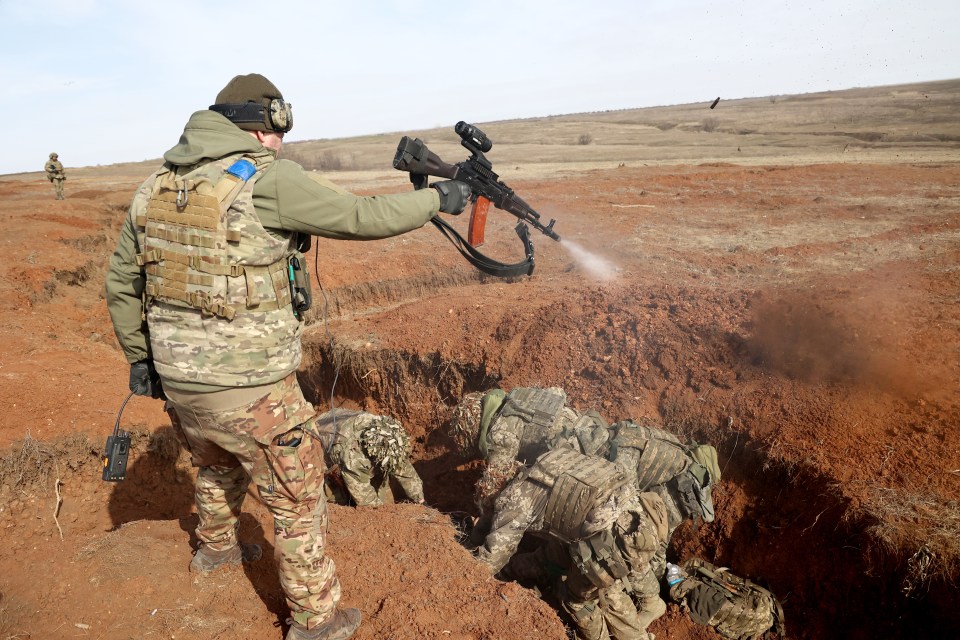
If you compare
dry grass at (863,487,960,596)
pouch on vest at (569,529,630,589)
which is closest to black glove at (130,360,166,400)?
pouch on vest at (569,529,630,589)

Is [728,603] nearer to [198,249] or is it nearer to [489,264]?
[489,264]

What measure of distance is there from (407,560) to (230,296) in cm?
221

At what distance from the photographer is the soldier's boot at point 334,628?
275 cm

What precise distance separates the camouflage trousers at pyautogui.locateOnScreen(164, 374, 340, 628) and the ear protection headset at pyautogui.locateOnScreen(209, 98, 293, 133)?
1215 mm

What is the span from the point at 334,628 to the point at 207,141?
2.44 m

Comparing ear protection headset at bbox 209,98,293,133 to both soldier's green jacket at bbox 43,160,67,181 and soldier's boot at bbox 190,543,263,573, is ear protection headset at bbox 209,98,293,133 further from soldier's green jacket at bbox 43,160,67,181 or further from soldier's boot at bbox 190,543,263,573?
soldier's green jacket at bbox 43,160,67,181

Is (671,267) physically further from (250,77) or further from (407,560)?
(250,77)

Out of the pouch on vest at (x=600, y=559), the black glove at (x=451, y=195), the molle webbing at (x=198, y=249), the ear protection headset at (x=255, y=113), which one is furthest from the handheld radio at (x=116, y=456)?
the pouch on vest at (x=600, y=559)

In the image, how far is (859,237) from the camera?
31.8ft

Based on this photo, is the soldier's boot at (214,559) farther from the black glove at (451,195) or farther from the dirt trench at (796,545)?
the black glove at (451,195)

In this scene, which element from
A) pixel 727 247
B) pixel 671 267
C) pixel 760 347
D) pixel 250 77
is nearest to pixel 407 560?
pixel 250 77

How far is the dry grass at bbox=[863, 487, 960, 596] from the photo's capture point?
3725 mm

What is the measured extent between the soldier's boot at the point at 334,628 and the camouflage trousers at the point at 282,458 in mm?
43

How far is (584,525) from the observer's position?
3.72 m
